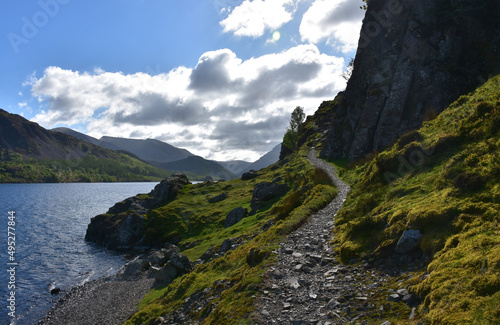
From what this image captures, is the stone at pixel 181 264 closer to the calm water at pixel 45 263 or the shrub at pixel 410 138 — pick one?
the calm water at pixel 45 263

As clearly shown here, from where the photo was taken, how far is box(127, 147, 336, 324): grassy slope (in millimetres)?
15109

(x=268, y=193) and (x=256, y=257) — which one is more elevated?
(x=268, y=193)

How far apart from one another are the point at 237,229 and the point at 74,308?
2344 centimetres

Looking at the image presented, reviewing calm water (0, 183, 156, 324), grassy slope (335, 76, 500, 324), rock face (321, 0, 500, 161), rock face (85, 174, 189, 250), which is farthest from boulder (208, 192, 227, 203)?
grassy slope (335, 76, 500, 324)

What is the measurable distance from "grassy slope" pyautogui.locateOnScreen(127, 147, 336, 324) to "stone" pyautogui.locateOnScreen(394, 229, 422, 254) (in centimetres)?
732

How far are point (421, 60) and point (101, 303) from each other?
68708 millimetres

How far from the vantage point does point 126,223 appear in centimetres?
6919

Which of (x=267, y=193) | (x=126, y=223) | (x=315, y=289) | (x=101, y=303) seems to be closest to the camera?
(x=315, y=289)

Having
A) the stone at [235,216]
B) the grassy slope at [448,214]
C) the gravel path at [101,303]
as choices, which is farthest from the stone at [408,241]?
the stone at [235,216]

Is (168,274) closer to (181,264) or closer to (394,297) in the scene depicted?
(181,264)

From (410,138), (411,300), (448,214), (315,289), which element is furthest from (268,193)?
(411,300)

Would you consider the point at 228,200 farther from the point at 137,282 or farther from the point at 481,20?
the point at 481,20

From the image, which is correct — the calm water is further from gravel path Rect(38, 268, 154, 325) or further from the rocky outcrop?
the rocky outcrop

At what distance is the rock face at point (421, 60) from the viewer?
168ft
